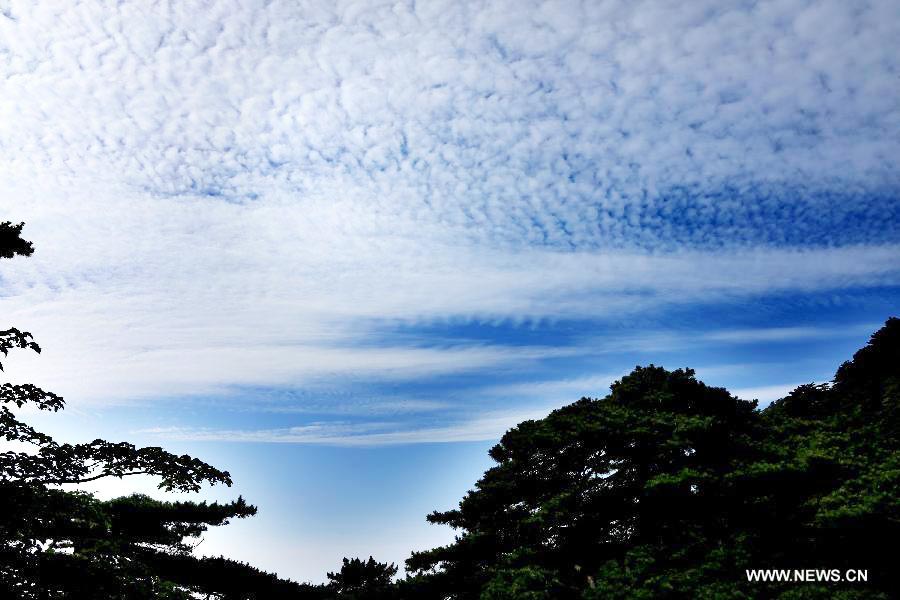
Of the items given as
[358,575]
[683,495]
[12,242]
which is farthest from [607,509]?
[12,242]

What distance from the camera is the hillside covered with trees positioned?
953 centimetres

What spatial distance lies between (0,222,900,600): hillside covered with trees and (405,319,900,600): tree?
55 mm

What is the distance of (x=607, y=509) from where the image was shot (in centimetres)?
1917

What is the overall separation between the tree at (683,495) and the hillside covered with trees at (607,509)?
55 mm

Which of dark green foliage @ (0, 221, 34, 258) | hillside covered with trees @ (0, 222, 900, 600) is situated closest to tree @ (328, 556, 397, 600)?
hillside covered with trees @ (0, 222, 900, 600)

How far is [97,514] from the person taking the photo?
9.91 m

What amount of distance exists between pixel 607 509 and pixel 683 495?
2715 millimetres

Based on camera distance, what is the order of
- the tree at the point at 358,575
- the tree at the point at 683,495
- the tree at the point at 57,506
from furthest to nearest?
1. the tree at the point at 358,575
2. the tree at the point at 683,495
3. the tree at the point at 57,506

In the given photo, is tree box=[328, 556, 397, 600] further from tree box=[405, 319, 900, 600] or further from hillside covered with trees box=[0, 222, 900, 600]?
tree box=[405, 319, 900, 600]

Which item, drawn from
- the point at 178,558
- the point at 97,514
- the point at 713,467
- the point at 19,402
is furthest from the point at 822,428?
the point at 178,558

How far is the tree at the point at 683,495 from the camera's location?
567 inches

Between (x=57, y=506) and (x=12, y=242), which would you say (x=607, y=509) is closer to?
(x=57, y=506)

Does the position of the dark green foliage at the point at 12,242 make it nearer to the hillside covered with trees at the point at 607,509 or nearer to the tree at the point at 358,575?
the hillside covered with trees at the point at 607,509

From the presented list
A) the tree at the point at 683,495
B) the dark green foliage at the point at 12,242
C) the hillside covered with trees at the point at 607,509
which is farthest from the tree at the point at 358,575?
the dark green foliage at the point at 12,242
